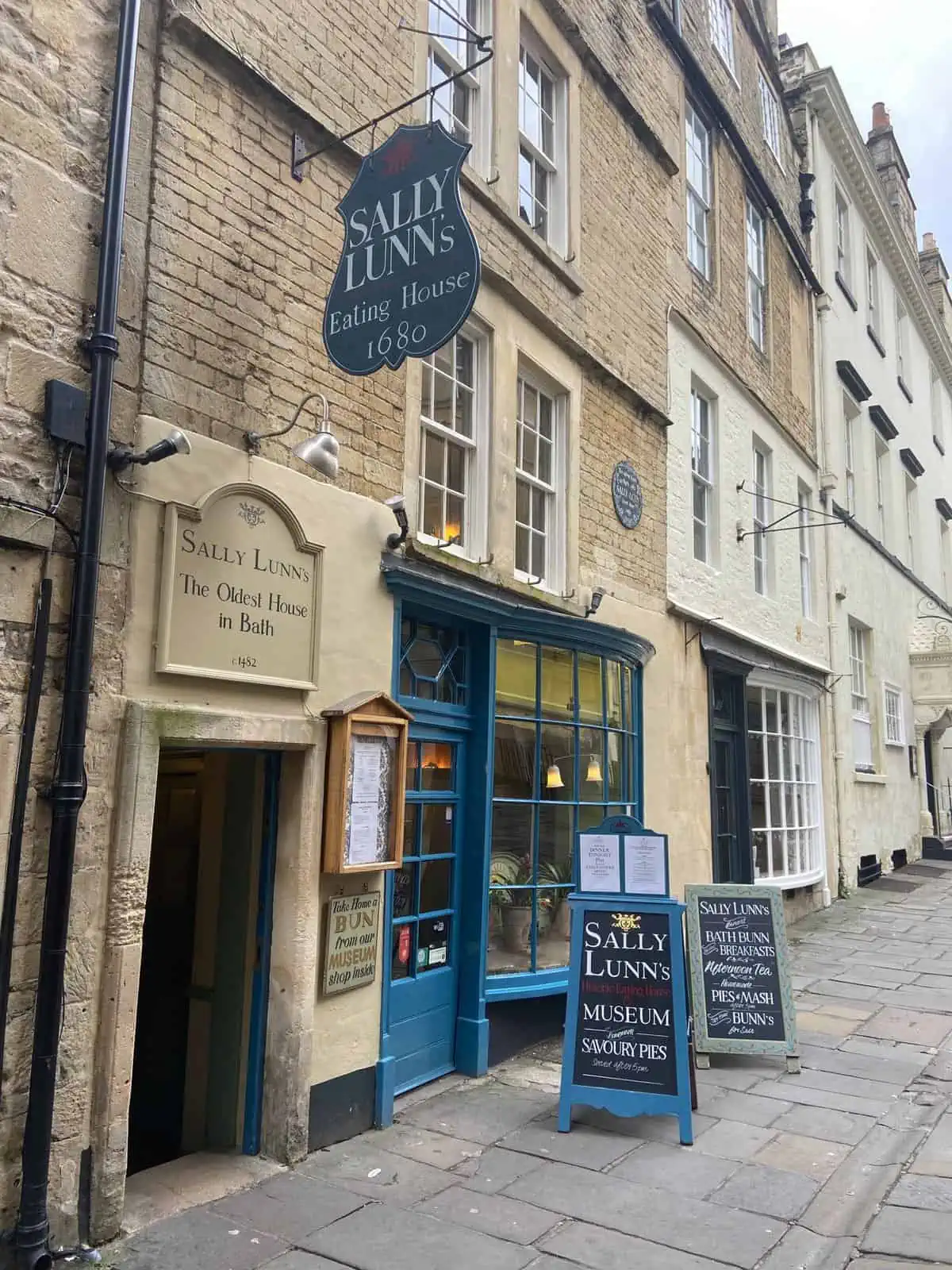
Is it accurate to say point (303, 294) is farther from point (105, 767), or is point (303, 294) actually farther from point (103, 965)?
point (103, 965)

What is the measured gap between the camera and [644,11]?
33.1 feet

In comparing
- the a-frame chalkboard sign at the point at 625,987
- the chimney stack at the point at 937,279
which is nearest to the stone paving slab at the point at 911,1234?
the a-frame chalkboard sign at the point at 625,987

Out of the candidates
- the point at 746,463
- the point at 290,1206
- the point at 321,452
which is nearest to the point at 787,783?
the point at 746,463

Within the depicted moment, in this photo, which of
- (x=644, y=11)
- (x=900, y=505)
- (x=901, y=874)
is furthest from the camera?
(x=900, y=505)

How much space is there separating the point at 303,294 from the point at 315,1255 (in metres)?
4.60

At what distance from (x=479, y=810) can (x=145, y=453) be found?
3391 millimetres

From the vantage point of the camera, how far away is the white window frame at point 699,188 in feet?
37.2

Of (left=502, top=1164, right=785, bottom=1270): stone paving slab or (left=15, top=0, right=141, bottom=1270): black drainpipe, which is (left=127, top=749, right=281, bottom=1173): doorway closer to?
(left=15, top=0, right=141, bottom=1270): black drainpipe

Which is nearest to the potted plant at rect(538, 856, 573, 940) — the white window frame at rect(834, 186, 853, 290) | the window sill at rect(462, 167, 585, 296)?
the window sill at rect(462, 167, 585, 296)

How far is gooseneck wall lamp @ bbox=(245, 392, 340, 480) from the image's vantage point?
4.89 m

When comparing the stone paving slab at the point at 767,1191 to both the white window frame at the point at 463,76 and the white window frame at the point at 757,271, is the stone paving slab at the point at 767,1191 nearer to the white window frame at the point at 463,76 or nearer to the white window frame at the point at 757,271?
the white window frame at the point at 463,76

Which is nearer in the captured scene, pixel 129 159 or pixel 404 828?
pixel 129 159

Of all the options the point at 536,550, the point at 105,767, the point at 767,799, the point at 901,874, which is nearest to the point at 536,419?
the point at 536,550

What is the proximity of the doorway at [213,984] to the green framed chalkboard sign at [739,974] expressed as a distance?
3.06 metres
